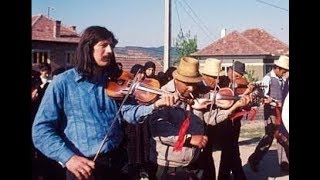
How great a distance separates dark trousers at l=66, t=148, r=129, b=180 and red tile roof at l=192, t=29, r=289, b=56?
2.96ft

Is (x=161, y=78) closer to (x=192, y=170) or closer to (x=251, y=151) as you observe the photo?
(x=192, y=170)

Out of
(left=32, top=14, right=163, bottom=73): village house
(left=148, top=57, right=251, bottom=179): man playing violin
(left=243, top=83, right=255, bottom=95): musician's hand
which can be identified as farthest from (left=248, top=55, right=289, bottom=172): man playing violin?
(left=32, top=14, right=163, bottom=73): village house

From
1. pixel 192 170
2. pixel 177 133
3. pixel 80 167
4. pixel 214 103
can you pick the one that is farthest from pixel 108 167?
pixel 214 103

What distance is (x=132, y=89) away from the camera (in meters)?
2.62

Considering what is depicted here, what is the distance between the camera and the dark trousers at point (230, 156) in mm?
3389

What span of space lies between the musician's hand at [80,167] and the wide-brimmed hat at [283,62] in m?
1.51

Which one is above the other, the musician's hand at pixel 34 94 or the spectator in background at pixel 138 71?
the spectator in background at pixel 138 71

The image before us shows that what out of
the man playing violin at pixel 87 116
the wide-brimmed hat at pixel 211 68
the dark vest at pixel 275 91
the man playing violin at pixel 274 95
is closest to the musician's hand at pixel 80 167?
the man playing violin at pixel 87 116

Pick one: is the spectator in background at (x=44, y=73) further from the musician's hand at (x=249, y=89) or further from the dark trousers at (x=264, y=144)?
the dark trousers at (x=264, y=144)

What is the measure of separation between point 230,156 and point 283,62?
0.79 meters
